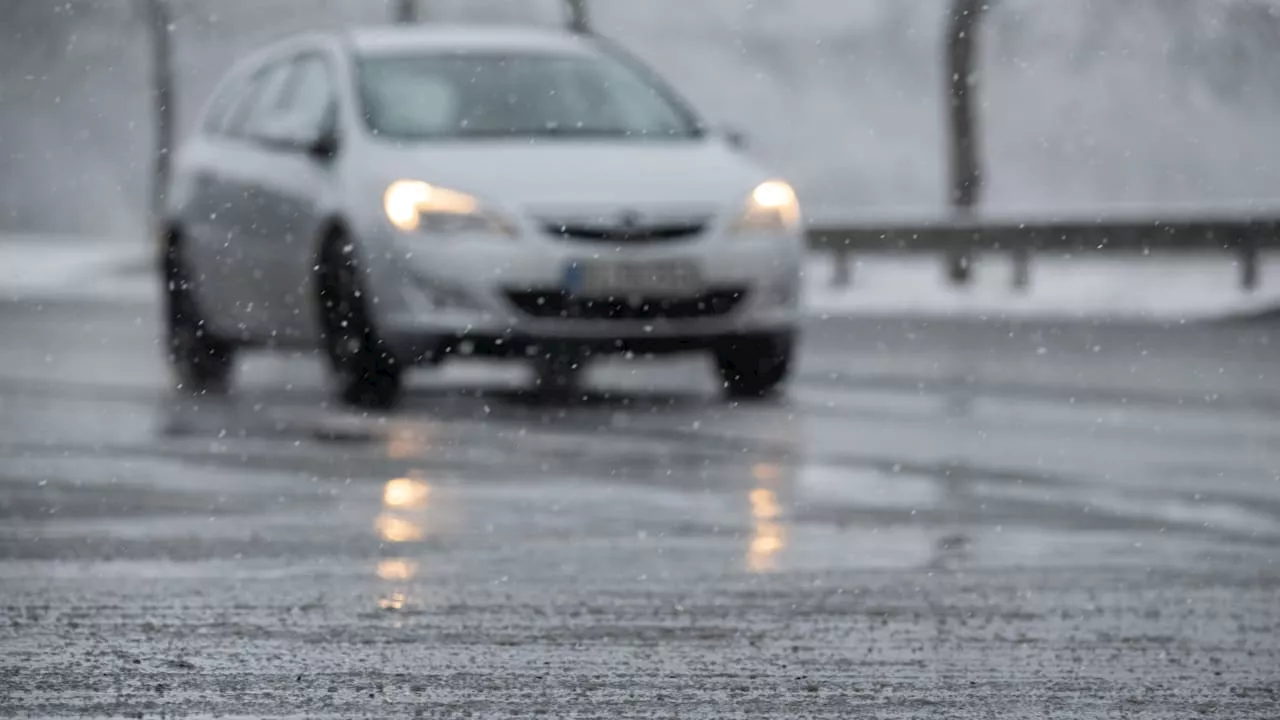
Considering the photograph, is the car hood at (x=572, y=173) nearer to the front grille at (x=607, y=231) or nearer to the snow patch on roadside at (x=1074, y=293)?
the front grille at (x=607, y=231)

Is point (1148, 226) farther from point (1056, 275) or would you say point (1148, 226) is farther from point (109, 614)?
point (109, 614)

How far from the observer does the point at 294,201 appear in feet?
43.3

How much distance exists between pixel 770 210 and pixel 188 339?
3.16 metres

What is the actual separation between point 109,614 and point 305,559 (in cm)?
105

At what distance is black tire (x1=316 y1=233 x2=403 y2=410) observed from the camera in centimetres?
1268

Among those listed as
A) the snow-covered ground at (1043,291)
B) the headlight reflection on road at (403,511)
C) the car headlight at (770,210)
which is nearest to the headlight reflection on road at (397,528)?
the headlight reflection on road at (403,511)

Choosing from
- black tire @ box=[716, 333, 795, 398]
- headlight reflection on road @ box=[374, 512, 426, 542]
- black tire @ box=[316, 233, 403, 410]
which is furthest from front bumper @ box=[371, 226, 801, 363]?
headlight reflection on road @ box=[374, 512, 426, 542]

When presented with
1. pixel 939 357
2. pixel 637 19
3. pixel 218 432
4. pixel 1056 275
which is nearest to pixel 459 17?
pixel 637 19

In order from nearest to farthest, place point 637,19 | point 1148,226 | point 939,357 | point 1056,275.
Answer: point 939,357 → point 1148,226 → point 1056,275 → point 637,19

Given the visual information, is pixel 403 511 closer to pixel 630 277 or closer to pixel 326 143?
pixel 630 277

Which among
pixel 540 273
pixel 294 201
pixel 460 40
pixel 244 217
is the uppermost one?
pixel 460 40

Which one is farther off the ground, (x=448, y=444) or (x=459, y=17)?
(x=448, y=444)

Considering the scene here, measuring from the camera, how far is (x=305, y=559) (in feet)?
24.5

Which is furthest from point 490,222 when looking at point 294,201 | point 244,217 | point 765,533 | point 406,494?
point 765,533
